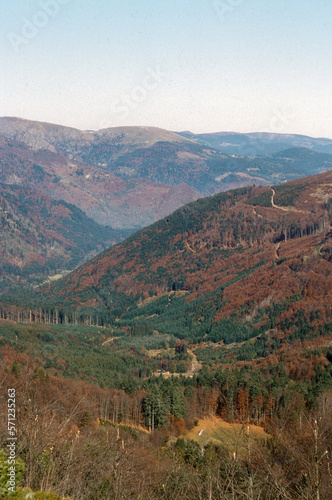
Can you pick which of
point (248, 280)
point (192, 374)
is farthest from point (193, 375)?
point (248, 280)

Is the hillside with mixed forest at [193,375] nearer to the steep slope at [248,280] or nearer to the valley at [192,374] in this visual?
the valley at [192,374]

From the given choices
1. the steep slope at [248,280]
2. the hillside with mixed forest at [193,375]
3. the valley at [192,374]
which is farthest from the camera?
the steep slope at [248,280]

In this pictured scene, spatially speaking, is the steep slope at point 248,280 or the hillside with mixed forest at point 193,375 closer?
the hillside with mixed forest at point 193,375

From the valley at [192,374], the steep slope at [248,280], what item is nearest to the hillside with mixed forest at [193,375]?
the valley at [192,374]

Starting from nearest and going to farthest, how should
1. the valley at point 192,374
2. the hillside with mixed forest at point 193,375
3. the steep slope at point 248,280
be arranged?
1. the hillside with mixed forest at point 193,375
2. the valley at point 192,374
3. the steep slope at point 248,280

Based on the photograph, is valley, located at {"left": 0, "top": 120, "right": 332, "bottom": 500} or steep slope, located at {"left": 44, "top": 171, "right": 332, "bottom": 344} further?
steep slope, located at {"left": 44, "top": 171, "right": 332, "bottom": 344}

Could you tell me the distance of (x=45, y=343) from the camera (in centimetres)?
10075

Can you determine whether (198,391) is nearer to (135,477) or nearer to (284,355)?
(284,355)

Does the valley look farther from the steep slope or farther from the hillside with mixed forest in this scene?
the steep slope

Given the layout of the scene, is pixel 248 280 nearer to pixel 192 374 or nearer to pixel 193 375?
pixel 192 374

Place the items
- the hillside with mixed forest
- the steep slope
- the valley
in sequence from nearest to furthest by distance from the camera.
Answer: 1. the hillside with mixed forest
2. the valley
3. the steep slope

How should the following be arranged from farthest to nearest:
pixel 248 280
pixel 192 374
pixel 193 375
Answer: pixel 248 280 < pixel 192 374 < pixel 193 375

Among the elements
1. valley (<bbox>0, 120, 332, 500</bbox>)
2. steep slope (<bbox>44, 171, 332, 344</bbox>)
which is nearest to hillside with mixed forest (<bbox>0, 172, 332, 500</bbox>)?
valley (<bbox>0, 120, 332, 500</bbox>)

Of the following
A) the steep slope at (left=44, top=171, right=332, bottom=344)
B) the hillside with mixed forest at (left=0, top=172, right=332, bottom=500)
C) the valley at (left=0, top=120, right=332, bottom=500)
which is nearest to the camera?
the hillside with mixed forest at (left=0, top=172, right=332, bottom=500)
